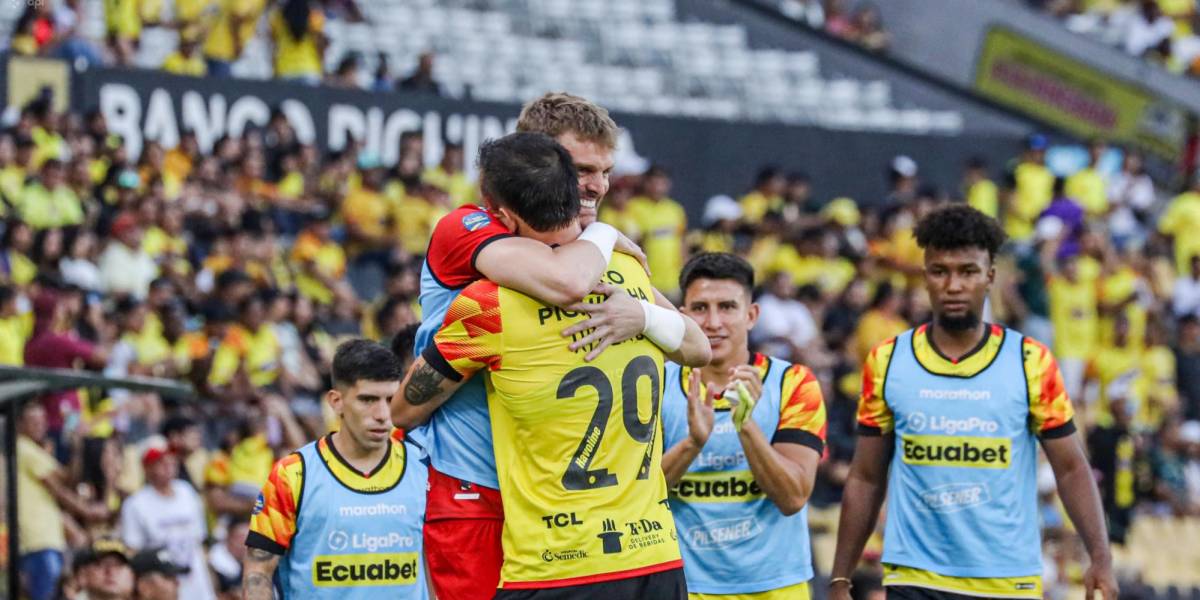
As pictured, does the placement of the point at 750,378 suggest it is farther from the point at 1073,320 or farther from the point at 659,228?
the point at 1073,320

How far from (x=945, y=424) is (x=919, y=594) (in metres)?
0.74

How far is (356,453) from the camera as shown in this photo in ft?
26.9

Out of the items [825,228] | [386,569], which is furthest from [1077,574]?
[386,569]

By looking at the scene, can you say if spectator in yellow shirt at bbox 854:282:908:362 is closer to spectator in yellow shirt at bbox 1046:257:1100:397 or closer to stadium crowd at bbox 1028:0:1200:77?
spectator in yellow shirt at bbox 1046:257:1100:397

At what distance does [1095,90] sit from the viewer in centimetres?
2753

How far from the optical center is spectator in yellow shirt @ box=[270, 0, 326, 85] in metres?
20.3

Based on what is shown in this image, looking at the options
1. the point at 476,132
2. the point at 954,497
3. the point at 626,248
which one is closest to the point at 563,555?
the point at 626,248

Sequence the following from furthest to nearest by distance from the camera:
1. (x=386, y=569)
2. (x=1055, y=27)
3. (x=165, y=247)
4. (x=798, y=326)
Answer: (x=1055, y=27) < (x=798, y=326) < (x=165, y=247) < (x=386, y=569)

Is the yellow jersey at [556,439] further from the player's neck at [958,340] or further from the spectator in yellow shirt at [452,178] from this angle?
the spectator in yellow shirt at [452,178]

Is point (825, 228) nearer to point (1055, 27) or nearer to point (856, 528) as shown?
point (1055, 27)

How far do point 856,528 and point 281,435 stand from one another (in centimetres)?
668

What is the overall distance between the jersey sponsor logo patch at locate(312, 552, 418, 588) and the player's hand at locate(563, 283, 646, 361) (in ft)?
8.44

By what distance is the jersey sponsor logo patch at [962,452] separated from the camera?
8281mm

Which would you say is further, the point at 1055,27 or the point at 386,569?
the point at 1055,27
